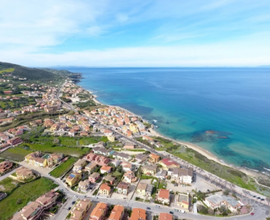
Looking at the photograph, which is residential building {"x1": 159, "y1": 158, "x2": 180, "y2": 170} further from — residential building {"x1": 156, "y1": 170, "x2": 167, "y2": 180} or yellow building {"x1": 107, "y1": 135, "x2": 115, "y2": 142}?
yellow building {"x1": 107, "y1": 135, "x2": 115, "y2": 142}

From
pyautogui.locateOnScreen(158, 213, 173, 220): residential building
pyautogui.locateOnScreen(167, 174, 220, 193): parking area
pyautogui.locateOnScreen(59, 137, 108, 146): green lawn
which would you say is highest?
pyautogui.locateOnScreen(158, 213, 173, 220): residential building

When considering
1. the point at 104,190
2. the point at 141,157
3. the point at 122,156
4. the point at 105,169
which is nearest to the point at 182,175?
the point at 141,157

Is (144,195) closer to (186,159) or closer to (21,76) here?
(186,159)

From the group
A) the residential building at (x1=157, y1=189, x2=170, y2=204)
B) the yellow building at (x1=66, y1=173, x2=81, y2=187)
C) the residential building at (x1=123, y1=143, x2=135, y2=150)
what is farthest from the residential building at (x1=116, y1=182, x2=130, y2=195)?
the residential building at (x1=123, y1=143, x2=135, y2=150)

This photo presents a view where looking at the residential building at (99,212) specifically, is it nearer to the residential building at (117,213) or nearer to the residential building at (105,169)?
the residential building at (117,213)

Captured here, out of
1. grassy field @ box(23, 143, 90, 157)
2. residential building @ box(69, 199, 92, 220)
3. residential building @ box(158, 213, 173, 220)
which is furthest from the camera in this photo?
grassy field @ box(23, 143, 90, 157)

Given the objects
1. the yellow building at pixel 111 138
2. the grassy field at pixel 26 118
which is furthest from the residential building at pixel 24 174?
the grassy field at pixel 26 118

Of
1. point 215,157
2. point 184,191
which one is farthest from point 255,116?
point 184,191
